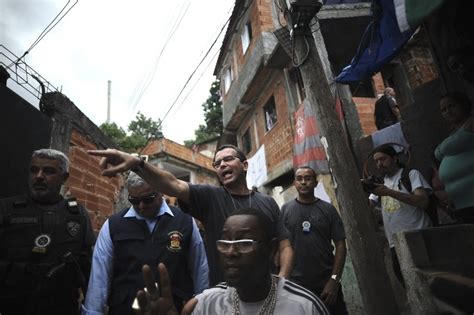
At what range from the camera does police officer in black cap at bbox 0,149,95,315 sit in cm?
213

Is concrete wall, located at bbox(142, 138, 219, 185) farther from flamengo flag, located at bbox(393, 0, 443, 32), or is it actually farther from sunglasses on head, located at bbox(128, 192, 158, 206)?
flamengo flag, located at bbox(393, 0, 443, 32)

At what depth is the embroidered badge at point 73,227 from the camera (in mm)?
2469

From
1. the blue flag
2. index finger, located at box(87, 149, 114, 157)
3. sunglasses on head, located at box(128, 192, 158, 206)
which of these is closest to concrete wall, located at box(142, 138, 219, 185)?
the blue flag

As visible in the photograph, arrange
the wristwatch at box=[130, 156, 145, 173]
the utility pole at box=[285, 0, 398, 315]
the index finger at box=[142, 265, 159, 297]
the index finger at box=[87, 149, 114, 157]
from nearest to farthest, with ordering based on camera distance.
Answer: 1. the index finger at box=[142, 265, 159, 297]
2. the index finger at box=[87, 149, 114, 157]
3. the wristwatch at box=[130, 156, 145, 173]
4. the utility pole at box=[285, 0, 398, 315]

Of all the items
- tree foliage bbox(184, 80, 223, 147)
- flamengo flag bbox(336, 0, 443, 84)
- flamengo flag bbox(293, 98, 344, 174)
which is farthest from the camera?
tree foliage bbox(184, 80, 223, 147)

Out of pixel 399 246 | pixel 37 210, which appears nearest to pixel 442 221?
pixel 399 246

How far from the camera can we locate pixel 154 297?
117cm

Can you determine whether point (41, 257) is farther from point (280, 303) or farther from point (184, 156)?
point (184, 156)

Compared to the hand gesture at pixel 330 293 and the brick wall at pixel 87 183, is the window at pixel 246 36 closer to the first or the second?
the brick wall at pixel 87 183

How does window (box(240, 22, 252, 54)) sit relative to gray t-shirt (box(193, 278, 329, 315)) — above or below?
above

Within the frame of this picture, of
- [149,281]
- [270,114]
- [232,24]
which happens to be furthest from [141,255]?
[232,24]

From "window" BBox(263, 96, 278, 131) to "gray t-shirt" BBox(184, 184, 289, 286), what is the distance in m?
8.06

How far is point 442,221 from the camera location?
12.7 feet

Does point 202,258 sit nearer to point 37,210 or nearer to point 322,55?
point 37,210
